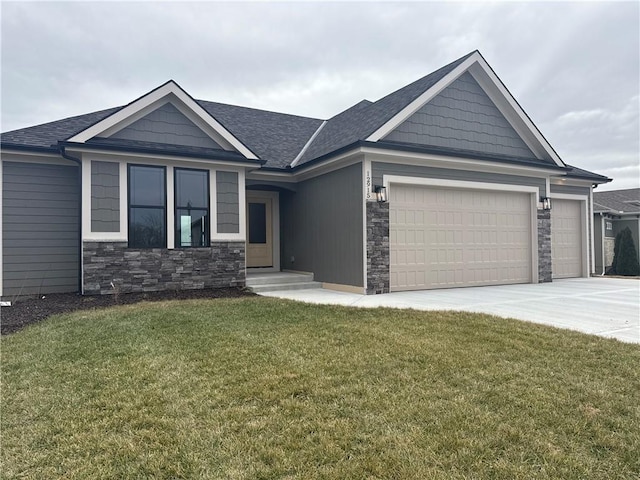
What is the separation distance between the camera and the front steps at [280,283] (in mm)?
10134

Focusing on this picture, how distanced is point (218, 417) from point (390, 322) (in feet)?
11.4

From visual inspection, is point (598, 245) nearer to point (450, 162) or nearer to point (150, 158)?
point (450, 162)

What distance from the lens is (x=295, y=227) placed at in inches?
487

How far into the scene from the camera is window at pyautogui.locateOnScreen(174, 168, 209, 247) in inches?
381

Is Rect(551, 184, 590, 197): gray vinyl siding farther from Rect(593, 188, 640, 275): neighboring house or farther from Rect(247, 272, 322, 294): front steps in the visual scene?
Rect(247, 272, 322, 294): front steps

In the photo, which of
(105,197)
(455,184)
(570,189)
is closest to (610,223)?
(570,189)

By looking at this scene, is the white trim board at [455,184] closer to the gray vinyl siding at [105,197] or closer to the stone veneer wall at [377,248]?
the stone veneer wall at [377,248]

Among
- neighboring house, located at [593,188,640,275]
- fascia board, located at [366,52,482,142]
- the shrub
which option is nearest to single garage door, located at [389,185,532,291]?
fascia board, located at [366,52,482,142]

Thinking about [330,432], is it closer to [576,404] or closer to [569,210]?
[576,404]

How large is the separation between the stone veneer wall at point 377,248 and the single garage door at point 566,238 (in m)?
7.43

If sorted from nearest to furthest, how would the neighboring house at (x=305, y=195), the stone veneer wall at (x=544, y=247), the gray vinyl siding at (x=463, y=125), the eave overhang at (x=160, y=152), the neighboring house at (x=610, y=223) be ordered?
the eave overhang at (x=160, y=152)
the neighboring house at (x=305, y=195)
the gray vinyl siding at (x=463, y=125)
the stone veneer wall at (x=544, y=247)
the neighboring house at (x=610, y=223)

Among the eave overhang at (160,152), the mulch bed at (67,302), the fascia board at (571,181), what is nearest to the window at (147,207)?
the eave overhang at (160,152)

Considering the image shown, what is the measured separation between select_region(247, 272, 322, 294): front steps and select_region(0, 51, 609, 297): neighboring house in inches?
13.1

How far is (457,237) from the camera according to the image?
10820 mm
